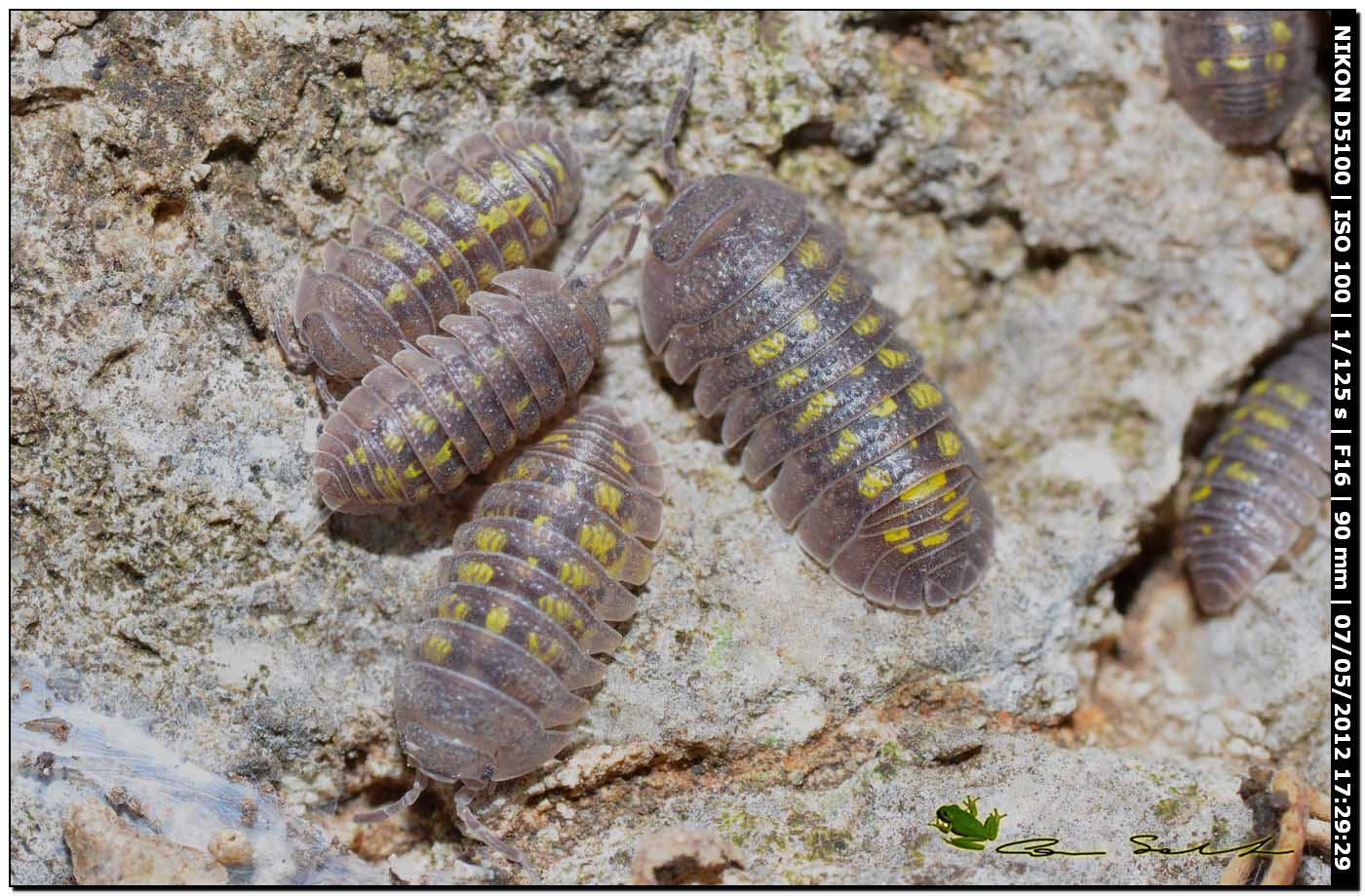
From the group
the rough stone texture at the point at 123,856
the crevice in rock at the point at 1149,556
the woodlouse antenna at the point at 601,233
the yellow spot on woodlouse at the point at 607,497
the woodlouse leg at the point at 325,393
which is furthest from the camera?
the crevice in rock at the point at 1149,556

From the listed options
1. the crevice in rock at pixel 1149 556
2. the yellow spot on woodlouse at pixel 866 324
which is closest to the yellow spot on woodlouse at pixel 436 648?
the yellow spot on woodlouse at pixel 866 324

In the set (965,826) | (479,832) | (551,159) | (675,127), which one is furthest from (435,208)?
(965,826)

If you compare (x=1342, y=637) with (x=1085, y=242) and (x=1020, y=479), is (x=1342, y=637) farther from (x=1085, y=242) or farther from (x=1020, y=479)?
(x=1085, y=242)

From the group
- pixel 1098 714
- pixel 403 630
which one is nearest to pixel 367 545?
pixel 403 630

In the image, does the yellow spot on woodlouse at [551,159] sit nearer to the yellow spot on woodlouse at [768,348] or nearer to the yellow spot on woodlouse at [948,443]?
the yellow spot on woodlouse at [768,348]

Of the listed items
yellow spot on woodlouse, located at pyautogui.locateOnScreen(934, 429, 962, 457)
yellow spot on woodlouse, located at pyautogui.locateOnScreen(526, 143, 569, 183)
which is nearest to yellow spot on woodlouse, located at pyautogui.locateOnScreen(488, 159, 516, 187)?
yellow spot on woodlouse, located at pyautogui.locateOnScreen(526, 143, 569, 183)

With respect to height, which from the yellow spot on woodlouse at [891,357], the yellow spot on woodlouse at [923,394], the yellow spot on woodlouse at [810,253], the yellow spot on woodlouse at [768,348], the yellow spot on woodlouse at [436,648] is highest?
the yellow spot on woodlouse at [810,253]

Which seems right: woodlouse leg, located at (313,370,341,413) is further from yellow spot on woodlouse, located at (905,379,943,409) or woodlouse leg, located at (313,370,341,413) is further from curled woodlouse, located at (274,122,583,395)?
yellow spot on woodlouse, located at (905,379,943,409)
